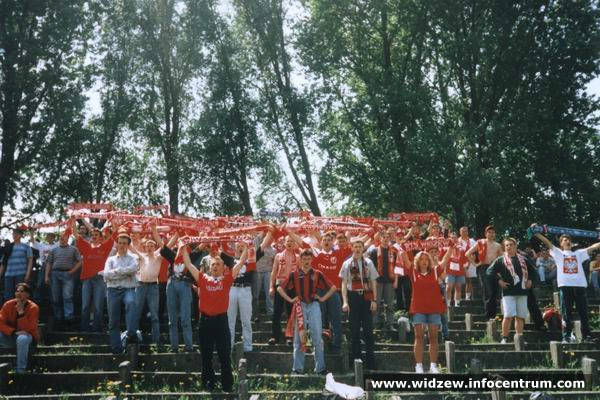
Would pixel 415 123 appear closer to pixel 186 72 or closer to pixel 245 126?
pixel 245 126

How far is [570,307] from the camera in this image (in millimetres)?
11047

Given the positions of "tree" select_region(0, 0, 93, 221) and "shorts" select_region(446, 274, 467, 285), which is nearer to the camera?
"shorts" select_region(446, 274, 467, 285)

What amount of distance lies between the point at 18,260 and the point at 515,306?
10056mm

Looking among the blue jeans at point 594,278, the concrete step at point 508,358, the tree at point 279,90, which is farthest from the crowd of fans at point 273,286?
the tree at point 279,90

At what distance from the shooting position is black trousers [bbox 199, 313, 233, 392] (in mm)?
8406

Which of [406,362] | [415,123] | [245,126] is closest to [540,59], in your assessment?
[415,123]

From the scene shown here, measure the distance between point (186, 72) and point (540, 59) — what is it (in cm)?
1470

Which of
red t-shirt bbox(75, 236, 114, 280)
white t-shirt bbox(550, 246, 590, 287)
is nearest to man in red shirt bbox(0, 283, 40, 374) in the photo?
red t-shirt bbox(75, 236, 114, 280)

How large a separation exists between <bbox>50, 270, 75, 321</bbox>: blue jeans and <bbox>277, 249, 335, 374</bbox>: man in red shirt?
16.3 ft

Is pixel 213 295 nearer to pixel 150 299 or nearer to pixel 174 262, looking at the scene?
pixel 174 262

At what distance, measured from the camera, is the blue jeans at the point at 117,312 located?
1001 cm

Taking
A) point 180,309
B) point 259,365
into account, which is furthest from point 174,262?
point 259,365

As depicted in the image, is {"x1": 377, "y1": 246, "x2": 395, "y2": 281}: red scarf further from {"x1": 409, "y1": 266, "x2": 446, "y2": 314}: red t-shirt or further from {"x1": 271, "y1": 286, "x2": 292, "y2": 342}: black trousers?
{"x1": 409, "y1": 266, "x2": 446, "y2": 314}: red t-shirt

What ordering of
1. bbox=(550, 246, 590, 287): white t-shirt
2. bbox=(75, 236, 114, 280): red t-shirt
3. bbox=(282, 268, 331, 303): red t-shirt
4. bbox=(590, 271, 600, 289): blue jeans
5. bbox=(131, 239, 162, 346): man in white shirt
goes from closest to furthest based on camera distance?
bbox=(282, 268, 331, 303): red t-shirt, bbox=(131, 239, 162, 346): man in white shirt, bbox=(550, 246, 590, 287): white t-shirt, bbox=(75, 236, 114, 280): red t-shirt, bbox=(590, 271, 600, 289): blue jeans
